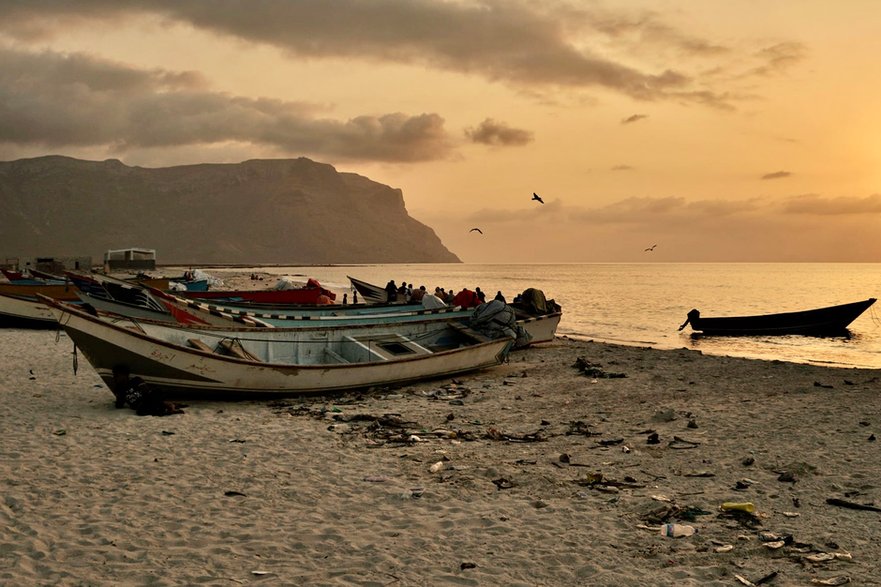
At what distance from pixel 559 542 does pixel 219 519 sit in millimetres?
3245

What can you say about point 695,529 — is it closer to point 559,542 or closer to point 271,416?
point 559,542

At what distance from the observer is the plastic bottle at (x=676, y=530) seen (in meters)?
6.20

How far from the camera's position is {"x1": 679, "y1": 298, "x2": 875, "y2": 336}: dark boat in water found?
31.5m

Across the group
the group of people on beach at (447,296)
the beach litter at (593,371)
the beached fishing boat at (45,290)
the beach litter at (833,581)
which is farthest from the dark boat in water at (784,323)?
the beach litter at (833,581)

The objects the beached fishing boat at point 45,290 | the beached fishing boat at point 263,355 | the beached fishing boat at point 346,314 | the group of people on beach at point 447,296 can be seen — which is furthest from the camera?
the beached fishing boat at point 45,290

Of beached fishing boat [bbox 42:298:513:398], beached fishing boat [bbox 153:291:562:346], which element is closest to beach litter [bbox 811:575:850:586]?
beached fishing boat [bbox 42:298:513:398]

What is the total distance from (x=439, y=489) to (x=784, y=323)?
94.9 ft

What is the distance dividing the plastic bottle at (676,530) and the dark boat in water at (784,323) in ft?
90.6

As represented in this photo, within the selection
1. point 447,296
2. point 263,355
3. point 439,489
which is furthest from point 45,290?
point 439,489

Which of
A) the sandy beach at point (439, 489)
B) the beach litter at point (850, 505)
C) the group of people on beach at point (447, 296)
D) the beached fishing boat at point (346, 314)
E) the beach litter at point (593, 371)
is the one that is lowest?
the sandy beach at point (439, 489)

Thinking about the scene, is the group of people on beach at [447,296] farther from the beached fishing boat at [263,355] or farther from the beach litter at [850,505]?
the beach litter at [850,505]

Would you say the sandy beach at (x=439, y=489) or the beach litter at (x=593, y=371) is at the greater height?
the beach litter at (x=593, y=371)

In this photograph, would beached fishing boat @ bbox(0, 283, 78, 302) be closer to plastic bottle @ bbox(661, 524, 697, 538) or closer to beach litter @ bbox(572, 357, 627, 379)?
beach litter @ bbox(572, 357, 627, 379)

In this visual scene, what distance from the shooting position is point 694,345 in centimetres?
2880
